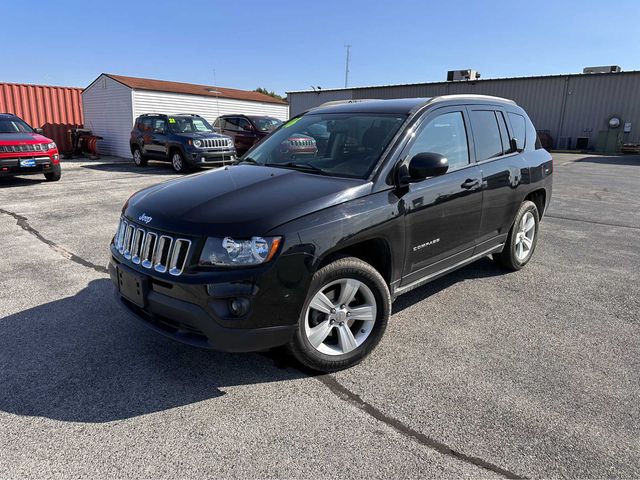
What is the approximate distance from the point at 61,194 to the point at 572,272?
10137 mm

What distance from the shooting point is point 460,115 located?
4133 mm

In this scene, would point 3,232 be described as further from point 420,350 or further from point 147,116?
point 147,116

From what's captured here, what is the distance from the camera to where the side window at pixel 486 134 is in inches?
169

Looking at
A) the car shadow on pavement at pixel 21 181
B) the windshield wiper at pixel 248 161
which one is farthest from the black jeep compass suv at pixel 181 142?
the windshield wiper at pixel 248 161

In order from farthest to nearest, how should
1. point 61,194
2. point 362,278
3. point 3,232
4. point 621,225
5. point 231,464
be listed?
1. point 61,194
2. point 621,225
3. point 3,232
4. point 362,278
5. point 231,464

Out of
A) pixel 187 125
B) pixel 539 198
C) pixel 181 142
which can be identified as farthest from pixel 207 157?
pixel 539 198

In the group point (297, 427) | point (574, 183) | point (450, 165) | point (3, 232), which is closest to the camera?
point (297, 427)

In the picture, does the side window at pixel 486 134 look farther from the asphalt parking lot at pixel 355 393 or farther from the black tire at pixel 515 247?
the asphalt parking lot at pixel 355 393

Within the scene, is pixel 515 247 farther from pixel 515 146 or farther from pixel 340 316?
pixel 340 316

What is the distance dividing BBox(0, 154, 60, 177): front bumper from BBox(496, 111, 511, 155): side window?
10774mm

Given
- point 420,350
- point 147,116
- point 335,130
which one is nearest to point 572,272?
point 420,350

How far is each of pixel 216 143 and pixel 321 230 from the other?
40.8 ft

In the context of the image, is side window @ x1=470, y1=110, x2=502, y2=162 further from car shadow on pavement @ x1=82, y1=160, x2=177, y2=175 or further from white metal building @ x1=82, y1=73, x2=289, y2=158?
white metal building @ x1=82, y1=73, x2=289, y2=158

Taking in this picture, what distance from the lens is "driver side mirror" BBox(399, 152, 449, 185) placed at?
326 cm
